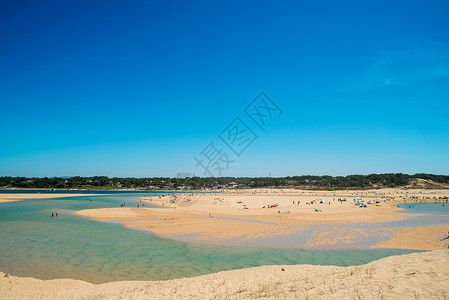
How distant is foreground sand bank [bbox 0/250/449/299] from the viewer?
8039 mm

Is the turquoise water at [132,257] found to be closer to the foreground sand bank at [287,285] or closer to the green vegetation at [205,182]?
the foreground sand bank at [287,285]

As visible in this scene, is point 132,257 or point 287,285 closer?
point 287,285

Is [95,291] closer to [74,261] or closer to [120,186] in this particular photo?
[74,261]

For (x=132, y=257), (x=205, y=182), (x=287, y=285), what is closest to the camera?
(x=287, y=285)

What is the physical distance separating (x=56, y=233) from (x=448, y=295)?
28144mm

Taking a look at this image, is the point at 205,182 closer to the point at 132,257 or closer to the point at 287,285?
the point at 132,257

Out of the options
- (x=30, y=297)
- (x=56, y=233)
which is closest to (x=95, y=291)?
(x=30, y=297)

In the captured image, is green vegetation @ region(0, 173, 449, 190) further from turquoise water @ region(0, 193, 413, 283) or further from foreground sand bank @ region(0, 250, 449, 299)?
foreground sand bank @ region(0, 250, 449, 299)

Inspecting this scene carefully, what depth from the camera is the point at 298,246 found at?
61.8 ft

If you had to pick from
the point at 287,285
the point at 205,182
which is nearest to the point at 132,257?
the point at 287,285

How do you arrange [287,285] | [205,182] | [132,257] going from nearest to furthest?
[287,285]
[132,257]
[205,182]

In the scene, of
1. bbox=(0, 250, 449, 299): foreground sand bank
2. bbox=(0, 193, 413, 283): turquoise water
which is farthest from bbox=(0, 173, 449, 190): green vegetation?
bbox=(0, 250, 449, 299): foreground sand bank

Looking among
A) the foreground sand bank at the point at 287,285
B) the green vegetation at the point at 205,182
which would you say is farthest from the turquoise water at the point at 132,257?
the green vegetation at the point at 205,182

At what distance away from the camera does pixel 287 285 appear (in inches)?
387
